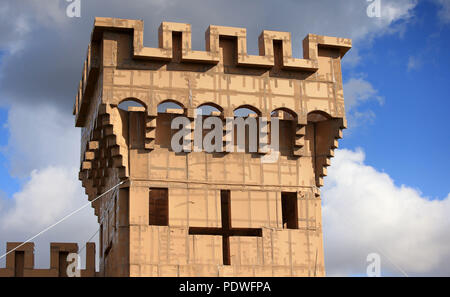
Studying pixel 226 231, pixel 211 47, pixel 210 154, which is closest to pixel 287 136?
pixel 210 154

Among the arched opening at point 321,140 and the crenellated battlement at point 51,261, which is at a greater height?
the arched opening at point 321,140

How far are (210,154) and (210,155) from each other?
0.04m

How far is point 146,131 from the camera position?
2980 centimetres

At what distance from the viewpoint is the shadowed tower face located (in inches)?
1152

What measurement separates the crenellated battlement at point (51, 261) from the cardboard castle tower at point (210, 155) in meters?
1.70

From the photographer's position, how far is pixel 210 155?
1192 inches

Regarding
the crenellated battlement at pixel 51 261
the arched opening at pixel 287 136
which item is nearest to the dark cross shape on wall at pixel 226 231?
the arched opening at pixel 287 136

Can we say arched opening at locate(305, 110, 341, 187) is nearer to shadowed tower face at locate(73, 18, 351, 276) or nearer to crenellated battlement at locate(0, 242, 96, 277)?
shadowed tower face at locate(73, 18, 351, 276)

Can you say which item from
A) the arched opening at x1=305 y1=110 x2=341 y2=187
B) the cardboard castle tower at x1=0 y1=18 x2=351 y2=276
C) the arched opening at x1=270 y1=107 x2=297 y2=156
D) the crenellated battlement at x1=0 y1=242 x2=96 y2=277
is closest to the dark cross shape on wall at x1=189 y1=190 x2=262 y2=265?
the cardboard castle tower at x1=0 y1=18 x2=351 y2=276

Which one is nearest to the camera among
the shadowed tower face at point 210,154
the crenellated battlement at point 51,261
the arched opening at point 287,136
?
the shadowed tower face at point 210,154

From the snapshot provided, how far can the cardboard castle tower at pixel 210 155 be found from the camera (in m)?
29.3

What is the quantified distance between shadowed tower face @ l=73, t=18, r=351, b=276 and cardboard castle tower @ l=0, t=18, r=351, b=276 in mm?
34

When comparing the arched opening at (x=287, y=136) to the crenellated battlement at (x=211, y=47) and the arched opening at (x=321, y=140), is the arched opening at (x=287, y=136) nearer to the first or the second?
the arched opening at (x=321, y=140)
